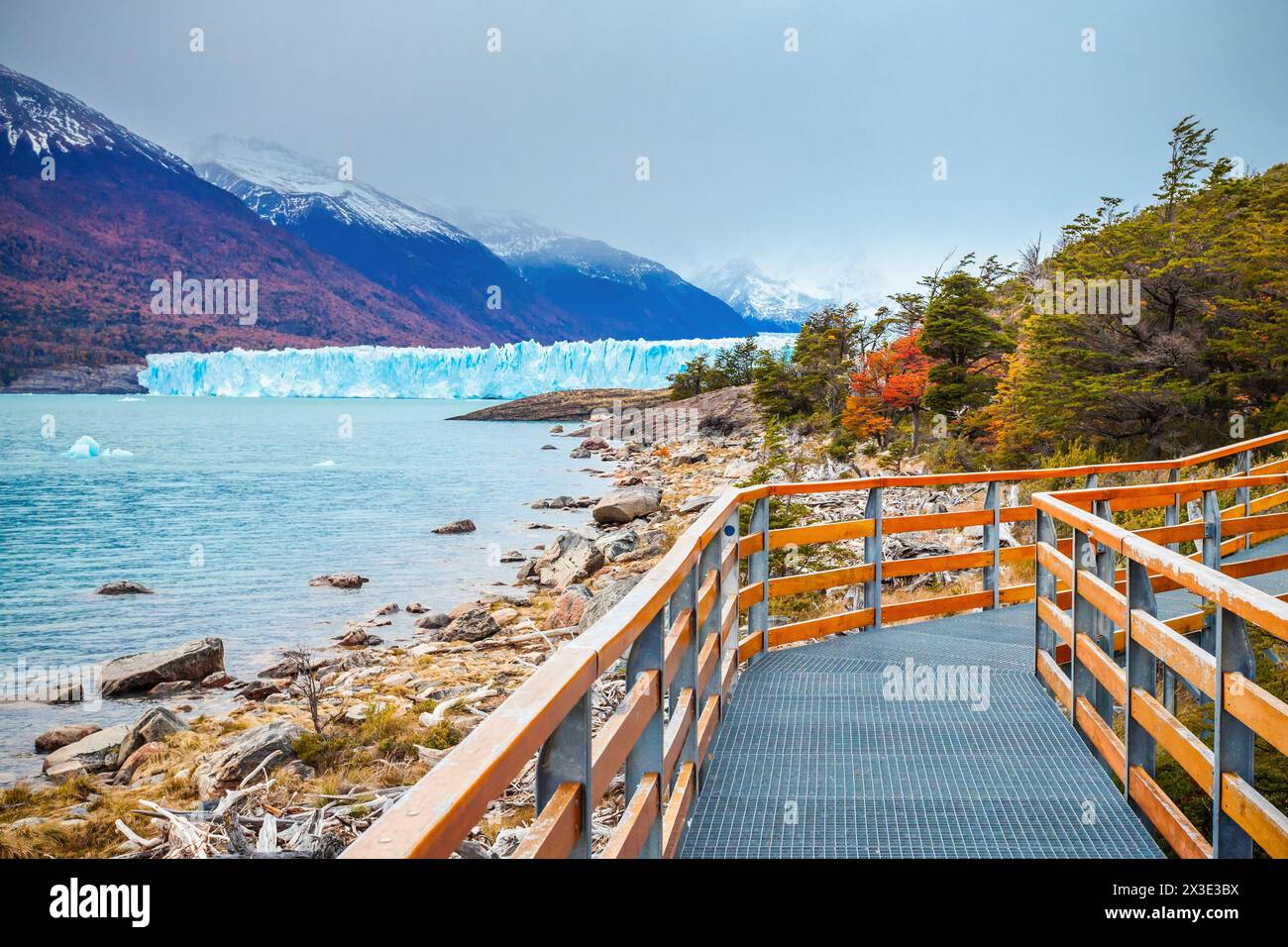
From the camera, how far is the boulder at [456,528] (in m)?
28.1

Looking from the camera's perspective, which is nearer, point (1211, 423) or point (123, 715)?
point (123, 715)

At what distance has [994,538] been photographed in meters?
8.34

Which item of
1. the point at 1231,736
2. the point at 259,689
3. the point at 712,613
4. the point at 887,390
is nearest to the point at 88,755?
the point at 259,689

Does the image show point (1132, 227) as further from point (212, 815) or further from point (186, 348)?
point (186, 348)

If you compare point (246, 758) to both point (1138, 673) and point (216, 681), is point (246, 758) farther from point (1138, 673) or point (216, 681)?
point (1138, 673)

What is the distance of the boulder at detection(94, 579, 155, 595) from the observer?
67.8 feet

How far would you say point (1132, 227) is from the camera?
20.6 meters

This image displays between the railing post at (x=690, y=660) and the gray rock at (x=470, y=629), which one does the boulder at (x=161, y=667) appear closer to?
the gray rock at (x=470, y=629)

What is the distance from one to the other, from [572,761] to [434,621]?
14787 mm

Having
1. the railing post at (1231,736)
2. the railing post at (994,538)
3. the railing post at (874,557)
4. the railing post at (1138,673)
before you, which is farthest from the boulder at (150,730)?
the railing post at (1231,736)

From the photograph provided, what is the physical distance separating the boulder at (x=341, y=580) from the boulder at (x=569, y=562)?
156 inches

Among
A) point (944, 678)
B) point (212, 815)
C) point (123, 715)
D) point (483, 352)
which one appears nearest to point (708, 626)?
point (944, 678)

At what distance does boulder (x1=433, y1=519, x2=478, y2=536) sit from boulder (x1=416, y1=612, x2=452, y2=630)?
11.6 meters
